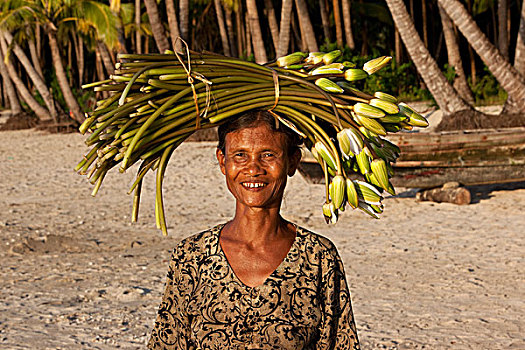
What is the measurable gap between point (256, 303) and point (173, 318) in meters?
0.29

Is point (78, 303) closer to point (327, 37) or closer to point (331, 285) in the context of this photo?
point (331, 285)

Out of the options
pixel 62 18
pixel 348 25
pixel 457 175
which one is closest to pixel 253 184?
pixel 457 175

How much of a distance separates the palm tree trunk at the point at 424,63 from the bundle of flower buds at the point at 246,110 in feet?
33.0

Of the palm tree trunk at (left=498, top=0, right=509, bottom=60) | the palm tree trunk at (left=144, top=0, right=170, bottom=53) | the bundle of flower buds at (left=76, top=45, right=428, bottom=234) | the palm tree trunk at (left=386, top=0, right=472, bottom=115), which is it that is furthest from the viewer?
the palm tree trunk at (left=498, top=0, right=509, bottom=60)

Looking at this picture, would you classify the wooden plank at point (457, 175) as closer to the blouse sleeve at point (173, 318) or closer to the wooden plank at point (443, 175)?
the wooden plank at point (443, 175)

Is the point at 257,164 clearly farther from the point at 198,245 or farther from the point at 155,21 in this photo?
the point at 155,21

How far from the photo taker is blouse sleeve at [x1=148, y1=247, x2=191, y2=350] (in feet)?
7.24

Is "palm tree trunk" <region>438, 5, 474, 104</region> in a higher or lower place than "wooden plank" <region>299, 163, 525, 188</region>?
higher

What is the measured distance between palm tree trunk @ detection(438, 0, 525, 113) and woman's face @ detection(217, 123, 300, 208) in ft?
32.1

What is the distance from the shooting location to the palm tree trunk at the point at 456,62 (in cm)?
1520

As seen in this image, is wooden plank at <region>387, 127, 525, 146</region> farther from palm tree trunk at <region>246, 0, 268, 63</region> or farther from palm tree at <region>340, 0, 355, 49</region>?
palm tree at <region>340, 0, 355, 49</region>

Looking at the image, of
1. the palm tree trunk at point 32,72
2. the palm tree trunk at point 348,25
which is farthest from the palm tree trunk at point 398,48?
the palm tree trunk at point 32,72

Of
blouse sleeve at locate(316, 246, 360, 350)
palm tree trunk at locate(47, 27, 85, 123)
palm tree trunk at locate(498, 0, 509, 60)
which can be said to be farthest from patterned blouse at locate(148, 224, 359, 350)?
palm tree trunk at locate(47, 27, 85, 123)

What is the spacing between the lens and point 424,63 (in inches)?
493
